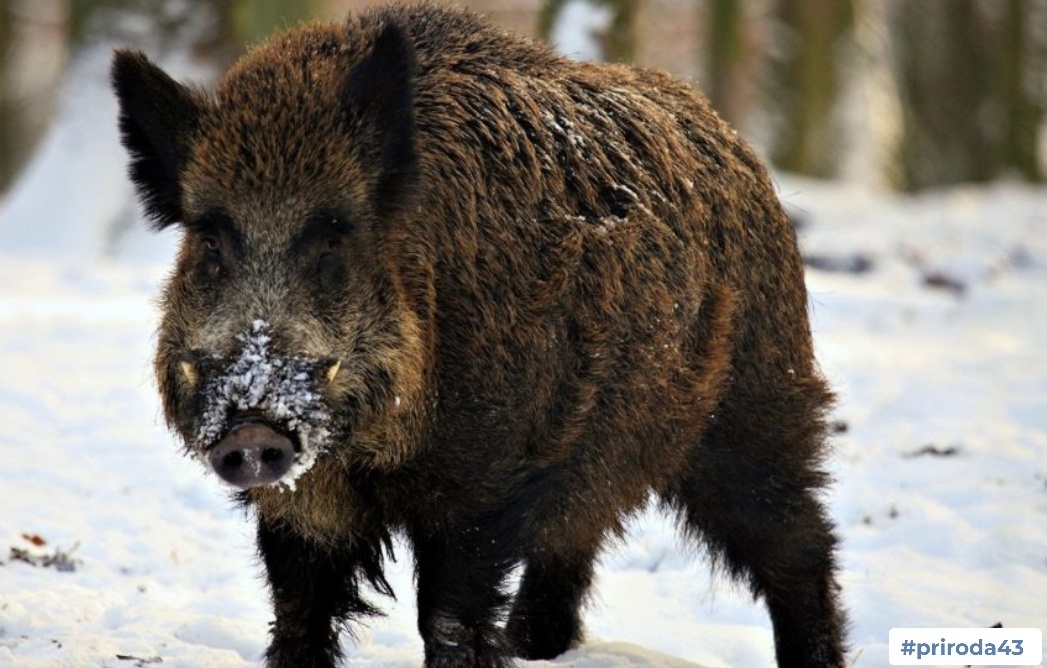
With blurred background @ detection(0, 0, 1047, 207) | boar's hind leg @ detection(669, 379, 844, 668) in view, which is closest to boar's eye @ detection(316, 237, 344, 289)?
boar's hind leg @ detection(669, 379, 844, 668)

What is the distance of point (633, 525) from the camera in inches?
288

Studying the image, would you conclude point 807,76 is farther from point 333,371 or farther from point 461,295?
point 333,371

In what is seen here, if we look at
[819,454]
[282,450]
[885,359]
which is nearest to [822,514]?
[819,454]

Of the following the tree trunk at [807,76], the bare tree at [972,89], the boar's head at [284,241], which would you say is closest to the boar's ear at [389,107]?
the boar's head at [284,241]

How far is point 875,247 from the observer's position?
1491cm

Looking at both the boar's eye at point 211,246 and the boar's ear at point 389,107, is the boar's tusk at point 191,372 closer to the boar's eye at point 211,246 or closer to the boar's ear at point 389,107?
the boar's eye at point 211,246

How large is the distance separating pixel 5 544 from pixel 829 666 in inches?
128

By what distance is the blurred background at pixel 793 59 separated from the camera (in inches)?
576

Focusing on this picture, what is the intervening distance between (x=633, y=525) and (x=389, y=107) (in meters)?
3.14

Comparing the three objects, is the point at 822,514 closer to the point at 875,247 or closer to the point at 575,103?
the point at 575,103

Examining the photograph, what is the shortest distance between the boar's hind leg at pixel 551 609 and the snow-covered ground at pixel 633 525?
19 cm

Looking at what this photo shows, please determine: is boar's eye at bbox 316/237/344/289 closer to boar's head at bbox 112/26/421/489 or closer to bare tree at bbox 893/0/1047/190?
boar's head at bbox 112/26/421/489

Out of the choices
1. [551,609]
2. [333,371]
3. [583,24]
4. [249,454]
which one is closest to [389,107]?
[333,371]

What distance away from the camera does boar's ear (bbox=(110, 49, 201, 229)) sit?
470 cm
